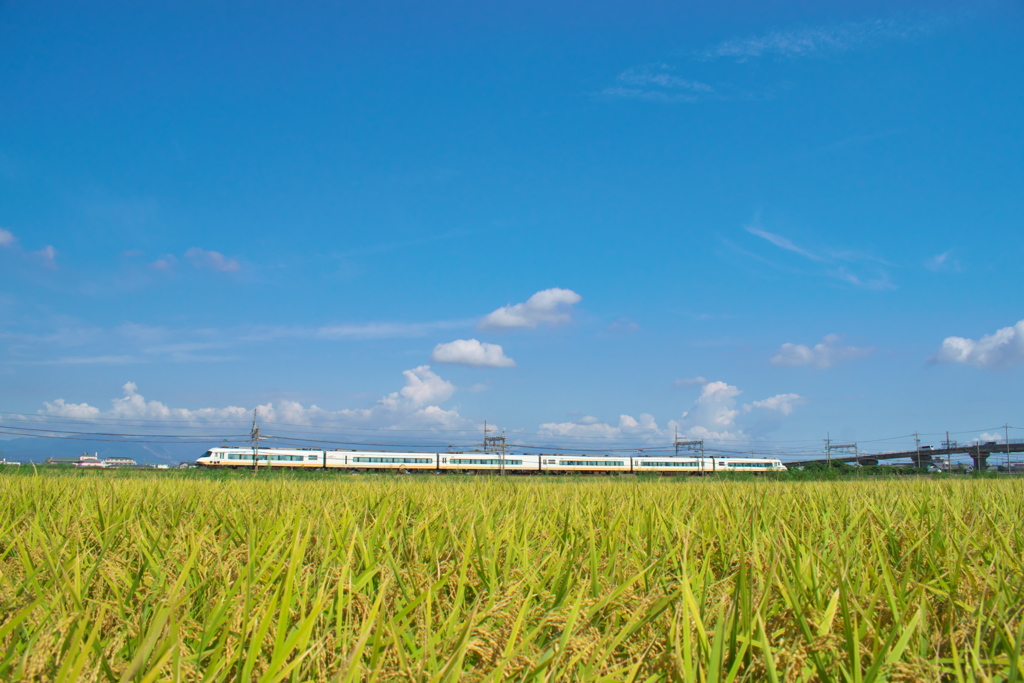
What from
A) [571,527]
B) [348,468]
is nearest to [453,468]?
[348,468]

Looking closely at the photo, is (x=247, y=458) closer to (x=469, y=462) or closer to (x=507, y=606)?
(x=469, y=462)

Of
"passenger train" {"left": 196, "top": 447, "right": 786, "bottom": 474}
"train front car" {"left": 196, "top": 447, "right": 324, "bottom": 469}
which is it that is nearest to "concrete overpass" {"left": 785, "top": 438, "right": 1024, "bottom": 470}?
"passenger train" {"left": 196, "top": 447, "right": 786, "bottom": 474}

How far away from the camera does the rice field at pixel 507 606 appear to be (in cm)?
135

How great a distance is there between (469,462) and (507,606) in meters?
49.2

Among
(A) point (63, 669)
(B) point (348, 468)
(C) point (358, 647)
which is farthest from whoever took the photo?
(B) point (348, 468)

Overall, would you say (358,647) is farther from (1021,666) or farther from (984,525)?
(984,525)

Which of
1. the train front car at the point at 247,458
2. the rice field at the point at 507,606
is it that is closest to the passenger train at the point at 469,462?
the train front car at the point at 247,458

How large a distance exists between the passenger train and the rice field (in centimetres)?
4135

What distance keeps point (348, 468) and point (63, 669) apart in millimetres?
47457

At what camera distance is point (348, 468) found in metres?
45.9

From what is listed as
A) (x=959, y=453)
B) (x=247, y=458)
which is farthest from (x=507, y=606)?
(x=959, y=453)

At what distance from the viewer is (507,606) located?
1906mm

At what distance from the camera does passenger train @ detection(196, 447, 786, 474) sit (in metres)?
43.5

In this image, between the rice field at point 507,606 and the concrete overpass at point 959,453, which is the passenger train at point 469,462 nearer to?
the concrete overpass at point 959,453
